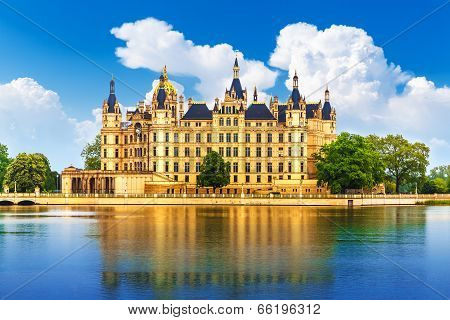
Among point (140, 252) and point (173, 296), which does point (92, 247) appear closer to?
point (140, 252)

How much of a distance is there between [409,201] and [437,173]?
103 m

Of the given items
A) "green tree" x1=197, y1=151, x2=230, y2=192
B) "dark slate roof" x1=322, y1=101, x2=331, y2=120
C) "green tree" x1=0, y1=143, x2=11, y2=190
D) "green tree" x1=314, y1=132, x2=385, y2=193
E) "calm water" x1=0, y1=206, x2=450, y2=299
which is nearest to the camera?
"calm water" x1=0, y1=206, x2=450, y2=299

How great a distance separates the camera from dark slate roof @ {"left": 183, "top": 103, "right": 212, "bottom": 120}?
357 feet

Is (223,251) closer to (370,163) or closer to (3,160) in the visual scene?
(370,163)

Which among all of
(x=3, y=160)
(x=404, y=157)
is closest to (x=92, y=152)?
(x=3, y=160)

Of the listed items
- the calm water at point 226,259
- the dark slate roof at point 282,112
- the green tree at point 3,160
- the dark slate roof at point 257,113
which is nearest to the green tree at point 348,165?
the dark slate roof at point 257,113

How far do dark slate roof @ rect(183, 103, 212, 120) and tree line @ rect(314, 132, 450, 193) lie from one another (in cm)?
1799

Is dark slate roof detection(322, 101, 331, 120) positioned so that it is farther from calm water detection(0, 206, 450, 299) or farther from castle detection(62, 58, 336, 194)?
calm water detection(0, 206, 450, 299)

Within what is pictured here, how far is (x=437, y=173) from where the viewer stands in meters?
193

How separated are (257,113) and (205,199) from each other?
2126 cm

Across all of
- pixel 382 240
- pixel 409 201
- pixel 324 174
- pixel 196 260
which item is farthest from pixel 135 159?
pixel 196 260

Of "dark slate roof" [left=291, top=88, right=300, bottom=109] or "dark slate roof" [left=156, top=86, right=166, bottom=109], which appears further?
"dark slate roof" [left=156, top=86, right=166, bottom=109]

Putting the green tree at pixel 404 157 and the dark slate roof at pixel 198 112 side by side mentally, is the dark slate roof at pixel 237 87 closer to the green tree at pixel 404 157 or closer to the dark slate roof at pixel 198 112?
the dark slate roof at pixel 198 112

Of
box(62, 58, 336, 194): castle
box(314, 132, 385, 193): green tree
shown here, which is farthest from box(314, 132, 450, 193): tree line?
box(62, 58, 336, 194): castle
